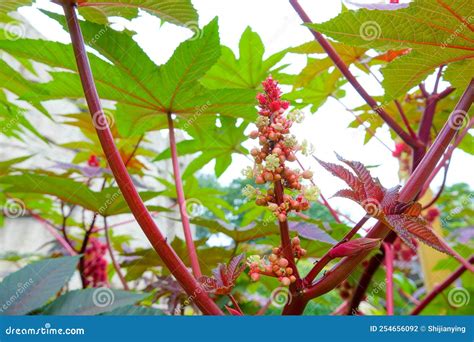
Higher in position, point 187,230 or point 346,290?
point 187,230

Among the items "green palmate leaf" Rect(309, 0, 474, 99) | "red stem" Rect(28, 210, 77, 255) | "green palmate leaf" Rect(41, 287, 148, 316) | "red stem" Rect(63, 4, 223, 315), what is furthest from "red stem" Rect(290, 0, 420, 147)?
"red stem" Rect(28, 210, 77, 255)

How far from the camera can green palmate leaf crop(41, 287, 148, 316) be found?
63cm

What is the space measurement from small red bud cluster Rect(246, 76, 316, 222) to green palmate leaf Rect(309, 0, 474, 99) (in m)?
0.10

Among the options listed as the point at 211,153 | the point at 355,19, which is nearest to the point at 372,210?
the point at 355,19

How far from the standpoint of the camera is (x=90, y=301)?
2.09 feet

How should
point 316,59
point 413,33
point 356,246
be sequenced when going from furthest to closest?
point 316,59, point 413,33, point 356,246

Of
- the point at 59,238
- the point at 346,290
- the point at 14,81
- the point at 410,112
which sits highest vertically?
the point at 14,81

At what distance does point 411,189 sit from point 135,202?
274 mm

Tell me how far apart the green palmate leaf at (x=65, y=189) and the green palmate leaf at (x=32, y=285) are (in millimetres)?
156

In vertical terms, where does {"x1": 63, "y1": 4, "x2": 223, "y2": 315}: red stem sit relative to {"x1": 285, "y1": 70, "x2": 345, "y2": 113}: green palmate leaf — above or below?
below

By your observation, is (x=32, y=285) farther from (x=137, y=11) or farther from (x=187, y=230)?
(x=137, y=11)

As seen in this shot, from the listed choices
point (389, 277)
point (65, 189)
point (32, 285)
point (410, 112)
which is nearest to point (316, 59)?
point (410, 112)

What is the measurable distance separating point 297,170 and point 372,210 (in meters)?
0.08

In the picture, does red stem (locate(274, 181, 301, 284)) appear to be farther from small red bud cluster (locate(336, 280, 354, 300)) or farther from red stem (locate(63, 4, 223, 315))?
small red bud cluster (locate(336, 280, 354, 300))
